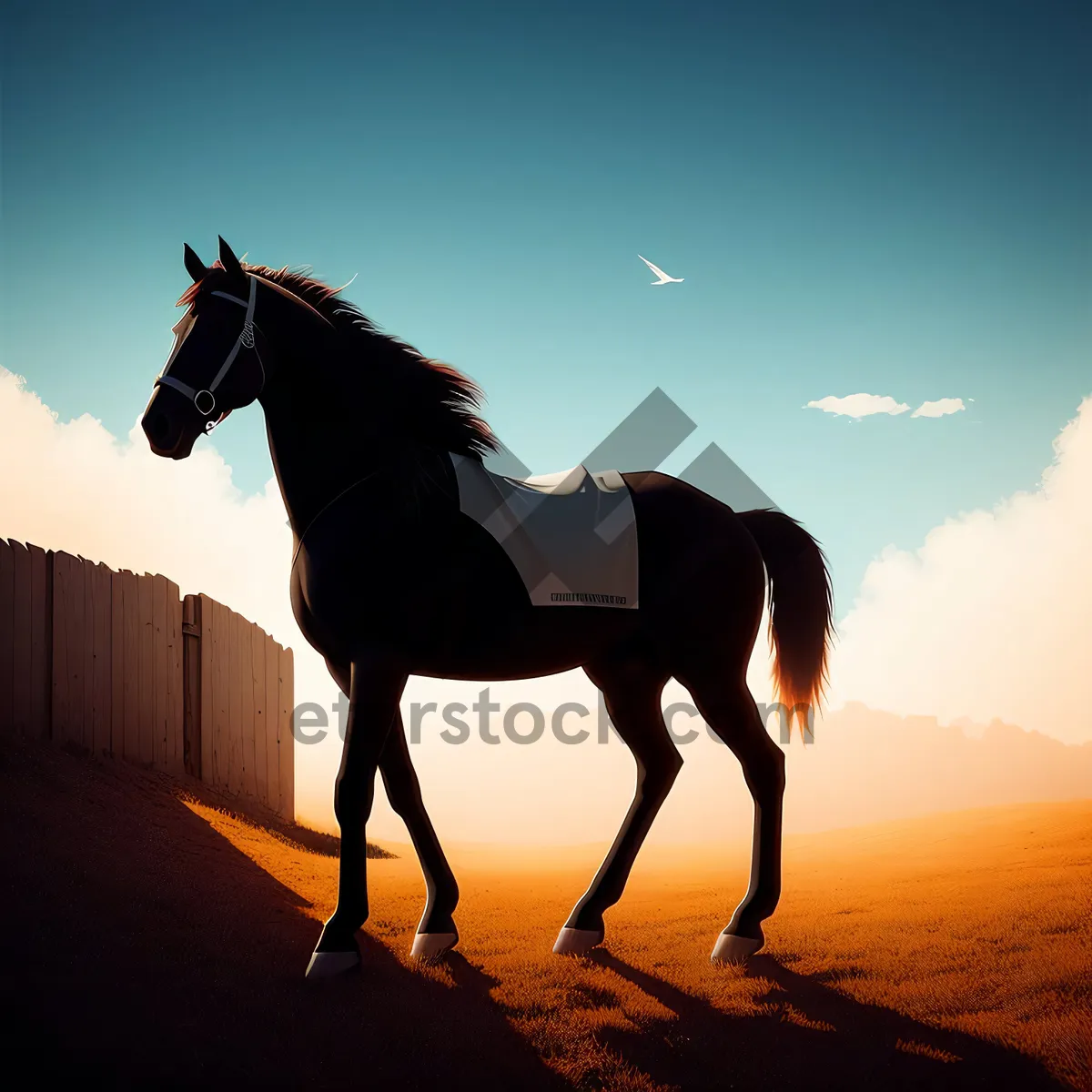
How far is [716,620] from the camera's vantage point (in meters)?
4.59

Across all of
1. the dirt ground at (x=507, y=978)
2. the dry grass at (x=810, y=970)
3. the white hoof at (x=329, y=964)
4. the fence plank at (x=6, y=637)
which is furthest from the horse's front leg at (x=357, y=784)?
the fence plank at (x=6, y=637)

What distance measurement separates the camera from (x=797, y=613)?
5020mm

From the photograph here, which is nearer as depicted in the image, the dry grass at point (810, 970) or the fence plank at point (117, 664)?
the dry grass at point (810, 970)

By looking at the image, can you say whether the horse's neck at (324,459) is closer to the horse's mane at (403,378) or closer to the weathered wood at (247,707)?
the horse's mane at (403,378)

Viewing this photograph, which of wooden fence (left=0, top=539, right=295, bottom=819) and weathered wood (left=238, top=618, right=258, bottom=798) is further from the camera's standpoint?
weathered wood (left=238, top=618, right=258, bottom=798)

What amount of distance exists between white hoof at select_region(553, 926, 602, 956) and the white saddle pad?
1674mm

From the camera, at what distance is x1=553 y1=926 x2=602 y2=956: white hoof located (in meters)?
4.35

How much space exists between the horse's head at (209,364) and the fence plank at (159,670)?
382 centimetres

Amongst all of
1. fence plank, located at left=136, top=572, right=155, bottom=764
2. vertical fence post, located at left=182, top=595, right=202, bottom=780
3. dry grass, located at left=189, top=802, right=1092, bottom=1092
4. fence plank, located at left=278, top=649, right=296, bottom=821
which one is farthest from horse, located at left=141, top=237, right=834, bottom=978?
fence plank, located at left=278, top=649, right=296, bottom=821

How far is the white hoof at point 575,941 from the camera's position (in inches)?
171

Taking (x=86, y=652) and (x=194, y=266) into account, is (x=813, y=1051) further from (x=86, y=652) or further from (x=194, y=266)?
(x=86, y=652)

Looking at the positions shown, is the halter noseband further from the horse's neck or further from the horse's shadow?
the horse's shadow

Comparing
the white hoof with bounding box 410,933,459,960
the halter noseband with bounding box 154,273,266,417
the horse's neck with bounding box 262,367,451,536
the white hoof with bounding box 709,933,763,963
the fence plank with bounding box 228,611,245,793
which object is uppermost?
the halter noseband with bounding box 154,273,266,417

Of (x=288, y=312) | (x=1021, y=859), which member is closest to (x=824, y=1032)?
(x=1021, y=859)
